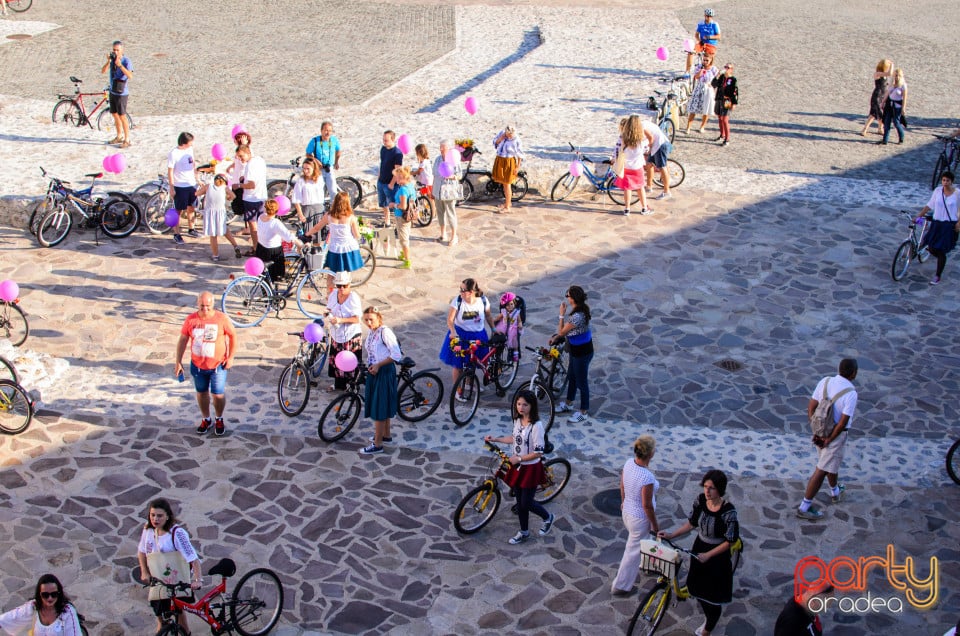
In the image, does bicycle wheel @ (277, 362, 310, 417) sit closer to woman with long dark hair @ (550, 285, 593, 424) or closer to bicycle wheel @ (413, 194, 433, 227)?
woman with long dark hair @ (550, 285, 593, 424)

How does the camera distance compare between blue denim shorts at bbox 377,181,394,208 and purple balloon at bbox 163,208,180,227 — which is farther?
blue denim shorts at bbox 377,181,394,208

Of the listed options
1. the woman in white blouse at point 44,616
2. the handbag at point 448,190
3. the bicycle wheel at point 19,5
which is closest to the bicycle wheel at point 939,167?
the handbag at point 448,190

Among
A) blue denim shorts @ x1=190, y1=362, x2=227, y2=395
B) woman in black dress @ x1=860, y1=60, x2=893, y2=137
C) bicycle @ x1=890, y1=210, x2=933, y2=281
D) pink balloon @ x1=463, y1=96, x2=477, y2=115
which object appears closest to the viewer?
blue denim shorts @ x1=190, y1=362, x2=227, y2=395

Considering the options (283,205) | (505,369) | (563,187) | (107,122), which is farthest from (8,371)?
(563,187)

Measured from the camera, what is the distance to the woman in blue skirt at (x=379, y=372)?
1059 cm

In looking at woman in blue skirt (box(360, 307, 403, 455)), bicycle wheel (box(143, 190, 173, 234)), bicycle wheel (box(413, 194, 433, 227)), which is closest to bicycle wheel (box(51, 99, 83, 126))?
bicycle wheel (box(143, 190, 173, 234))

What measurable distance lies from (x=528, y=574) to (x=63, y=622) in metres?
4.10

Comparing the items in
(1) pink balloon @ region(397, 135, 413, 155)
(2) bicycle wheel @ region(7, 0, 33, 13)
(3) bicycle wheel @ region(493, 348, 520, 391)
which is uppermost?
(2) bicycle wheel @ region(7, 0, 33, 13)

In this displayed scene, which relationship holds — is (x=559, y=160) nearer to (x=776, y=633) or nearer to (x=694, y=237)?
(x=694, y=237)

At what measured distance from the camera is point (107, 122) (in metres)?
19.6

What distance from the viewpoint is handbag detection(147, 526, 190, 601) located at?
312 inches

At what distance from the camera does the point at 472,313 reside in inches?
455

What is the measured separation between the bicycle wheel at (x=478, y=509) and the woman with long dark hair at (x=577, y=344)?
7.33ft

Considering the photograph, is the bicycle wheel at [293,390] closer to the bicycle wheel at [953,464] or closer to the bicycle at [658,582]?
the bicycle at [658,582]
